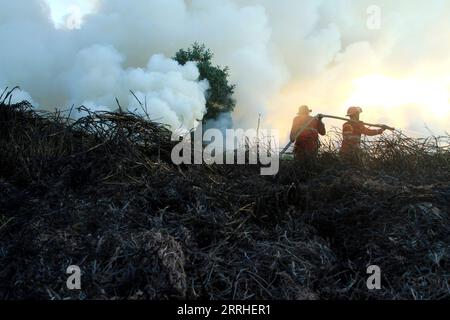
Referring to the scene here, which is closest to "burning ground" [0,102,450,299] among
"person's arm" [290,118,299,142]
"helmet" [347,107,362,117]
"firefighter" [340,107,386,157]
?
"firefighter" [340,107,386,157]

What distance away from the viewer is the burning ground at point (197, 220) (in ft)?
9.42

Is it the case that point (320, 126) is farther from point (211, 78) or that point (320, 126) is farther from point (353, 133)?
point (211, 78)

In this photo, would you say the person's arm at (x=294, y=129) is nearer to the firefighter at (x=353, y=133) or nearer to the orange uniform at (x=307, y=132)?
the orange uniform at (x=307, y=132)

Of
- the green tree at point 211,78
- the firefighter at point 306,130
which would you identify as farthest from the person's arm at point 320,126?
the green tree at point 211,78

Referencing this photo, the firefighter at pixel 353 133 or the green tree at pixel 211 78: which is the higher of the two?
the green tree at pixel 211 78

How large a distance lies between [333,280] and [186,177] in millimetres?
1689

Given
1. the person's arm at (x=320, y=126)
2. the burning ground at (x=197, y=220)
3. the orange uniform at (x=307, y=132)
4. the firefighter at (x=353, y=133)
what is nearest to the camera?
the burning ground at (x=197, y=220)

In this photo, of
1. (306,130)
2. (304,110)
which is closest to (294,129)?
(306,130)

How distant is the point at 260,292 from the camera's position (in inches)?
112

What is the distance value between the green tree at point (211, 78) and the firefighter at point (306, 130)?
58.1ft

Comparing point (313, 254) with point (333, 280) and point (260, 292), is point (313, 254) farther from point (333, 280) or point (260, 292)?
point (260, 292)

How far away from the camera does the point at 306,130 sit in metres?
7.22

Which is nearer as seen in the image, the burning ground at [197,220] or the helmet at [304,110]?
the burning ground at [197,220]
